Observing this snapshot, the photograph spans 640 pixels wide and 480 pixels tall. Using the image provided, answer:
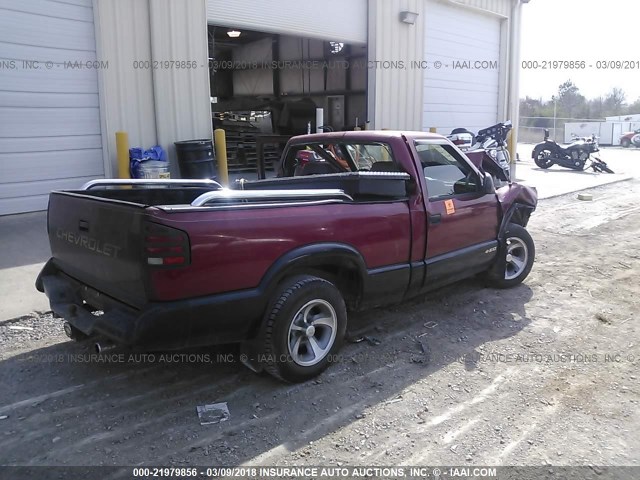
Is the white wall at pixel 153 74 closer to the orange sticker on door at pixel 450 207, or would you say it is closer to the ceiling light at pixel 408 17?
the ceiling light at pixel 408 17

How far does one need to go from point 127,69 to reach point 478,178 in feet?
20.4

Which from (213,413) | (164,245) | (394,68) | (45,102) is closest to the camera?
(164,245)

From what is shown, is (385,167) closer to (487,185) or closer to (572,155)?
(487,185)

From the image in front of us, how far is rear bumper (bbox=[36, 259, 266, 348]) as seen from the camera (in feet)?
10.4

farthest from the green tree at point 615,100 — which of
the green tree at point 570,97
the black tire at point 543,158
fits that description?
the black tire at point 543,158

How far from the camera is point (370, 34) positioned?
12.9m

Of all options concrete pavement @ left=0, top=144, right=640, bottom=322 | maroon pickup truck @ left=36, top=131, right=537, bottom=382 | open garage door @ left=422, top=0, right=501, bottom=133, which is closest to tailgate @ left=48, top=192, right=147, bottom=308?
maroon pickup truck @ left=36, top=131, right=537, bottom=382

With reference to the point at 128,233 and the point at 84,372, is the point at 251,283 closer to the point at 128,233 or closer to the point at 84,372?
the point at 128,233

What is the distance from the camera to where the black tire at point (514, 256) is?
5.77 meters

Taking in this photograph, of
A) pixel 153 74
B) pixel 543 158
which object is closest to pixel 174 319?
pixel 153 74

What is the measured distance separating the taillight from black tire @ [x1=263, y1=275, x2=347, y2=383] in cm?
73

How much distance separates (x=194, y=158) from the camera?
9352 millimetres

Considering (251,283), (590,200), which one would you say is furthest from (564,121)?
(251,283)

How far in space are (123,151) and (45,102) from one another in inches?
50.1
